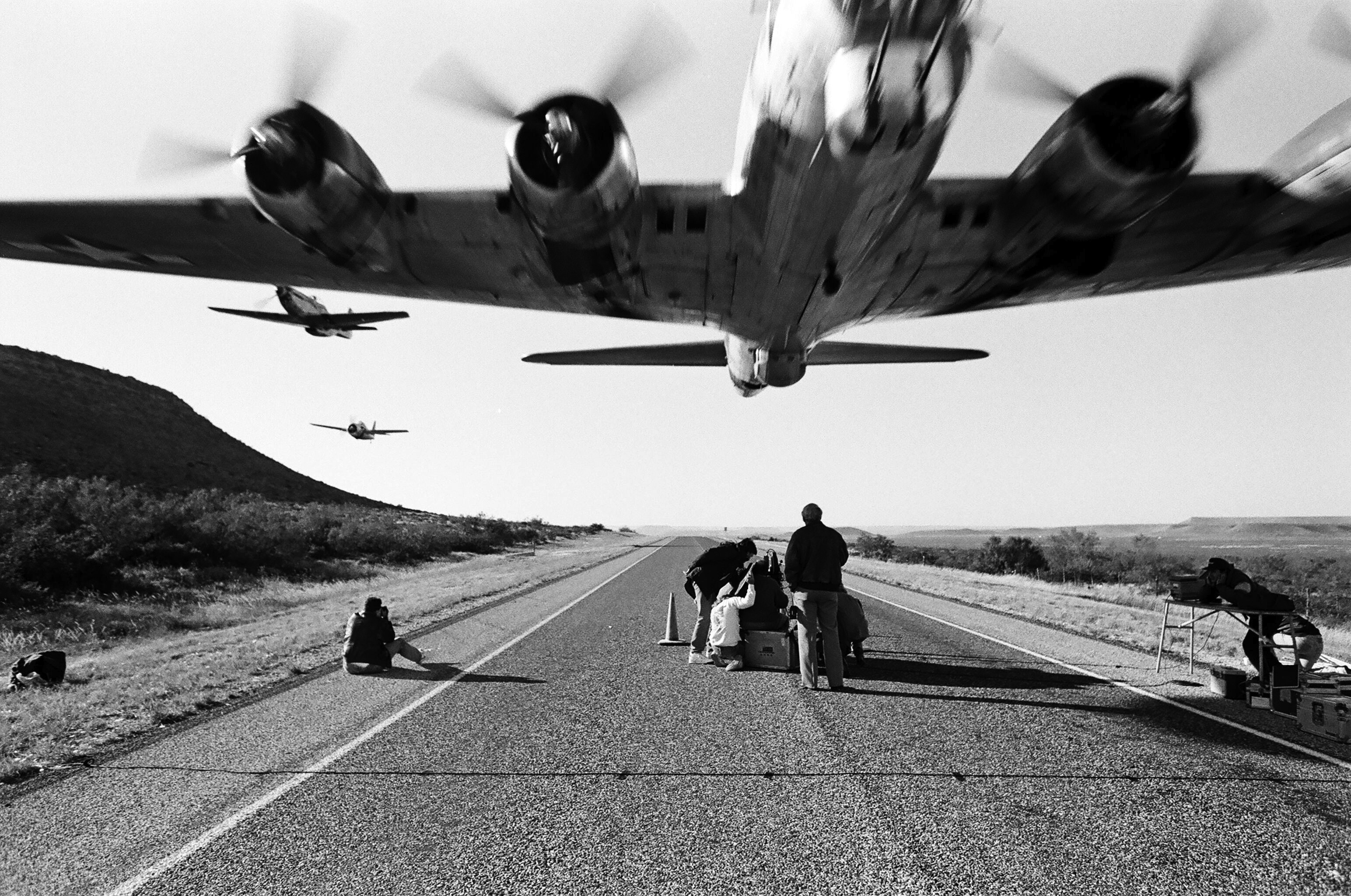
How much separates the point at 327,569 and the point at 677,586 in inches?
719

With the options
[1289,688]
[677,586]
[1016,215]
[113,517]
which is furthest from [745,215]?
[113,517]

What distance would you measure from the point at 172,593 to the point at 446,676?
A: 61.7 ft

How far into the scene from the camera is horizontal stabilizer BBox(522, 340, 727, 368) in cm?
1127

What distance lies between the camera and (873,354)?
12359mm

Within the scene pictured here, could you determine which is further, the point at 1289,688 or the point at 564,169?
the point at 1289,688

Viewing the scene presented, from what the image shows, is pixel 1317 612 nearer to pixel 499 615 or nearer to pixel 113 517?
pixel 499 615

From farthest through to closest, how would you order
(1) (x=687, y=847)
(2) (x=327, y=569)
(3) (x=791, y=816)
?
(2) (x=327, y=569)
(3) (x=791, y=816)
(1) (x=687, y=847)

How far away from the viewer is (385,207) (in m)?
5.96

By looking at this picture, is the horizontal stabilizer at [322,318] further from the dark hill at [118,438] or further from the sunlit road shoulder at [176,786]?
the dark hill at [118,438]

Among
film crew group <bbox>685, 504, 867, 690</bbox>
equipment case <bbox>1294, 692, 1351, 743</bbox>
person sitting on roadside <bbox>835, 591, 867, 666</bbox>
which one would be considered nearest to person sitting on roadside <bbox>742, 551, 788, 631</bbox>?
film crew group <bbox>685, 504, 867, 690</bbox>

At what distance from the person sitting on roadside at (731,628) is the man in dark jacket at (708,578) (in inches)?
15.8

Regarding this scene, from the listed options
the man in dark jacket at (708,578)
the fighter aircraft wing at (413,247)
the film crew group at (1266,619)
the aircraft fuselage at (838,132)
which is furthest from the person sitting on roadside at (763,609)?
the film crew group at (1266,619)

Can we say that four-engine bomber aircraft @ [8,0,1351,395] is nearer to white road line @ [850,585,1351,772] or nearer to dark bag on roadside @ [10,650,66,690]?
white road line @ [850,585,1351,772]

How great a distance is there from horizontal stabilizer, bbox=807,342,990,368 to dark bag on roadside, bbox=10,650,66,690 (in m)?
11.1
